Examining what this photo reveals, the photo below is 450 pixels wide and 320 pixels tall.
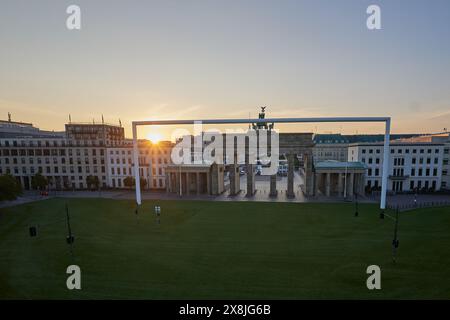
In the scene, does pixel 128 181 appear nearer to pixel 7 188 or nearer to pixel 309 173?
pixel 7 188

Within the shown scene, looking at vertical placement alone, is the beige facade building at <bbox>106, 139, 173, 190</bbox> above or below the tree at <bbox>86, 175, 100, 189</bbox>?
above

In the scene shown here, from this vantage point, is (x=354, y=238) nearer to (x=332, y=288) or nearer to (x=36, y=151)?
(x=332, y=288)

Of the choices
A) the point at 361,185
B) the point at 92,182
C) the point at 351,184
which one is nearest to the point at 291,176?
the point at 351,184

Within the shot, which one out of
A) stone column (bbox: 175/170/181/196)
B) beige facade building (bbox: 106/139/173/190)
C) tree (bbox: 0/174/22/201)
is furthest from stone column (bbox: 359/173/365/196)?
tree (bbox: 0/174/22/201)

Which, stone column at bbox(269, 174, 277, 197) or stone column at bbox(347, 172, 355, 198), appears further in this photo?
stone column at bbox(269, 174, 277, 197)

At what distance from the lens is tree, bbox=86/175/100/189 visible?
2318 inches

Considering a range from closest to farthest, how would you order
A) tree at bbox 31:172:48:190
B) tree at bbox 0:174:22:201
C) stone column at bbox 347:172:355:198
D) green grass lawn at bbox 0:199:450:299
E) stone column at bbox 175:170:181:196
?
green grass lawn at bbox 0:199:450:299, tree at bbox 0:174:22:201, stone column at bbox 347:172:355:198, stone column at bbox 175:170:181:196, tree at bbox 31:172:48:190

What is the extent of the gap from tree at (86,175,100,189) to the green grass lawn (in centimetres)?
2379

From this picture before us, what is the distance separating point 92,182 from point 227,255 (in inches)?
2097

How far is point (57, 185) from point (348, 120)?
74273mm

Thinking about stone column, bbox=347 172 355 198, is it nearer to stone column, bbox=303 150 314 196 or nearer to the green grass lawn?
stone column, bbox=303 150 314 196

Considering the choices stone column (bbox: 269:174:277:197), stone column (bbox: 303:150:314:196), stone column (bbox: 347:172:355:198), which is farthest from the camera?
stone column (bbox: 269:174:277:197)

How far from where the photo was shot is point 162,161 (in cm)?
6053
